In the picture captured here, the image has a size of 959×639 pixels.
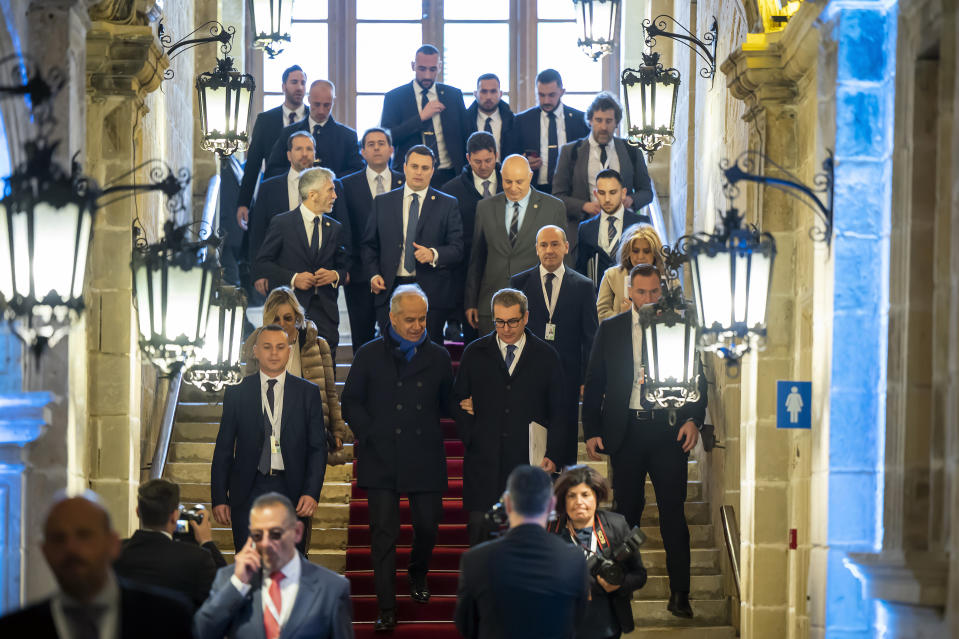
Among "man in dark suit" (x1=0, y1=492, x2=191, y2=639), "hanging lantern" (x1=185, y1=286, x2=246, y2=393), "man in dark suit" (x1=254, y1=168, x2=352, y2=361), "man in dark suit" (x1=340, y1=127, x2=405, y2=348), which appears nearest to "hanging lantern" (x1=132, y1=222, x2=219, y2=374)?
"hanging lantern" (x1=185, y1=286, x2=246, y2=393)

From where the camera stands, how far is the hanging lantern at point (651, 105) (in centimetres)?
1343

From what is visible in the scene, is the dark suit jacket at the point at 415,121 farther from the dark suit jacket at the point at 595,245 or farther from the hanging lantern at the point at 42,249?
the hanging lantern at the point at 42,249

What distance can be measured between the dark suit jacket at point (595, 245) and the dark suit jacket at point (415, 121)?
5.79ft

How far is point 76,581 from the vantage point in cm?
474

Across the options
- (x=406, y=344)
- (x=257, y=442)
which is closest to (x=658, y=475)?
(x=406, y=344)

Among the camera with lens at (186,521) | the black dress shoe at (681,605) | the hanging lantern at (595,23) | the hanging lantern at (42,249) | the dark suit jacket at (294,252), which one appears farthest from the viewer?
the hanging lantern at (595,23)

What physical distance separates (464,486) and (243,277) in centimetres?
450


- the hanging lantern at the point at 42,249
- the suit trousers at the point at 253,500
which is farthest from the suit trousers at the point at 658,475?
the hanging lantern at the point at 42,249

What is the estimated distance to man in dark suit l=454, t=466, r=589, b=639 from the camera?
661 cm

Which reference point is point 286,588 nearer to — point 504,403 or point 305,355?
point 504,403

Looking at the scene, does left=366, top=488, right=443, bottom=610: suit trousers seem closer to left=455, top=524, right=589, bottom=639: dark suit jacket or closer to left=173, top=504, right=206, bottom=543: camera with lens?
left=173, top=504, right=206, bottom=543: camera with lens

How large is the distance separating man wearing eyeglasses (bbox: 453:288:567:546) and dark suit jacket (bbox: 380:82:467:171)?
4040 mm

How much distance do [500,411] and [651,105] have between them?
427 cm

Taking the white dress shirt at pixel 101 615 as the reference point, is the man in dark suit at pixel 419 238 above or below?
above
